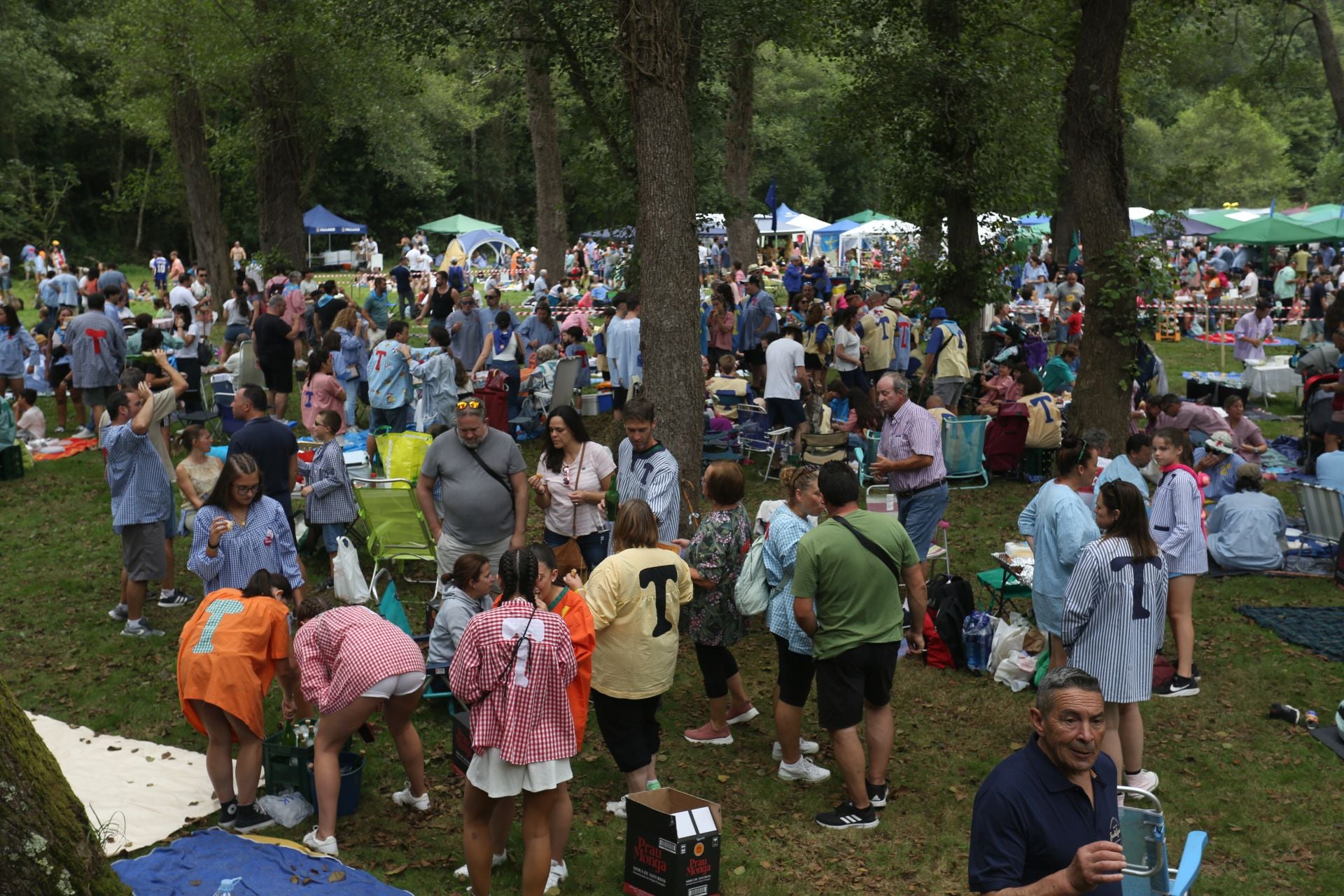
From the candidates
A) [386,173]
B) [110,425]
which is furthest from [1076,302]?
[386,173]

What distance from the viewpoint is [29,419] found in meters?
14.2

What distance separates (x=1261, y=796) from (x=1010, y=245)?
11.1 metres

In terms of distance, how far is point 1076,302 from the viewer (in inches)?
793

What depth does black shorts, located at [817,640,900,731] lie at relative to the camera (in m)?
5.93

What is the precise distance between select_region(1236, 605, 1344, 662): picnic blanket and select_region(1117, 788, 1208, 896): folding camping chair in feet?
16.1

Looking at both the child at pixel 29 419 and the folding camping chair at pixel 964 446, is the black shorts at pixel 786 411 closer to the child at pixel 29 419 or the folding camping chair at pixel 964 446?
the folding camping chair at pixel 964 446

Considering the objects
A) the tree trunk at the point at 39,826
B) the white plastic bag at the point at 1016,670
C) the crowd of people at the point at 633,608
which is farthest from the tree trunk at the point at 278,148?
the tree trunk at the point at 39,826

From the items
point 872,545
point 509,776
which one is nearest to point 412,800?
point 509,776

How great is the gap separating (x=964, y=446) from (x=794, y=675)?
6.49 meters

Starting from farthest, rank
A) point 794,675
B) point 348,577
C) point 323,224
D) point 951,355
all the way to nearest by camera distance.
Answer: point 323,224
point 951,355
point 348,577
point 794,675

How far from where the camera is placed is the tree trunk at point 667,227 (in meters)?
8.73

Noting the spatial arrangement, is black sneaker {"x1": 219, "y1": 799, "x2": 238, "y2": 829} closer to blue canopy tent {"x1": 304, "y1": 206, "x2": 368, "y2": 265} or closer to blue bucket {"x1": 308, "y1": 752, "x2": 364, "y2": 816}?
blue bucket {"x1": 308, "y1": 752, "x2": 364, "y2": 816}

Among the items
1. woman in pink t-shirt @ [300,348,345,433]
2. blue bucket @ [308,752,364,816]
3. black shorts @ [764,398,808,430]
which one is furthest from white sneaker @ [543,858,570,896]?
black shorts @ [764,398,808,430]

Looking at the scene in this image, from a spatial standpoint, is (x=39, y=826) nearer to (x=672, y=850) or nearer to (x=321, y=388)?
(x=672, y=850)
